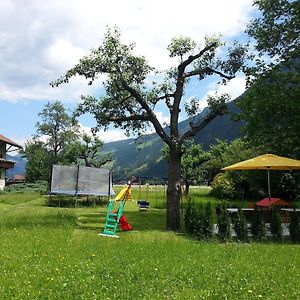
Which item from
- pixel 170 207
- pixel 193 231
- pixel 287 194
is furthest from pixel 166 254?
pixel 287 194

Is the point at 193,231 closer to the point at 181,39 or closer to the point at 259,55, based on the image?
the point at 181,39

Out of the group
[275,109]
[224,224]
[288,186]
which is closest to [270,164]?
[224,224]

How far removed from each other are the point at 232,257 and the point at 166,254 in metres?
1.53

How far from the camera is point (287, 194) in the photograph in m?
33.4

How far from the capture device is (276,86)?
1992 cm

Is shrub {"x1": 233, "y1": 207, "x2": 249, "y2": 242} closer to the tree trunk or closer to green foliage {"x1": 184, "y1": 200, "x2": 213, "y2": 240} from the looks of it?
green foliage {"x1": 184, "y1": 200, "x2": 213, "y2": 240}

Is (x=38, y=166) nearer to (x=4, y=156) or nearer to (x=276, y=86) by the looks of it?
(x=4, y=156)

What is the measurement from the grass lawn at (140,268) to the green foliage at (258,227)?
1075 millimetres

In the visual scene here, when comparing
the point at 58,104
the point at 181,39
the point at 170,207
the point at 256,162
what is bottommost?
the point at 170,207

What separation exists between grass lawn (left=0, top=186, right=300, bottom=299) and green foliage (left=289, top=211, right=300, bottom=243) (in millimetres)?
1240

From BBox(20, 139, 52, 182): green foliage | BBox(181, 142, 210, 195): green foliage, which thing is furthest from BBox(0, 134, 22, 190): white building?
BBox(181, 142, 210, 195): green foliage

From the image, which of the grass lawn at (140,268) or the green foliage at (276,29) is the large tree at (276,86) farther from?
the grass lawn at (140,268)

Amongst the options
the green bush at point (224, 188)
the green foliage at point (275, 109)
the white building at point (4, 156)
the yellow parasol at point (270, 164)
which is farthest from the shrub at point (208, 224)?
the white building at point (4, 156)

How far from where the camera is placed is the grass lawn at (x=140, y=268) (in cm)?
678
